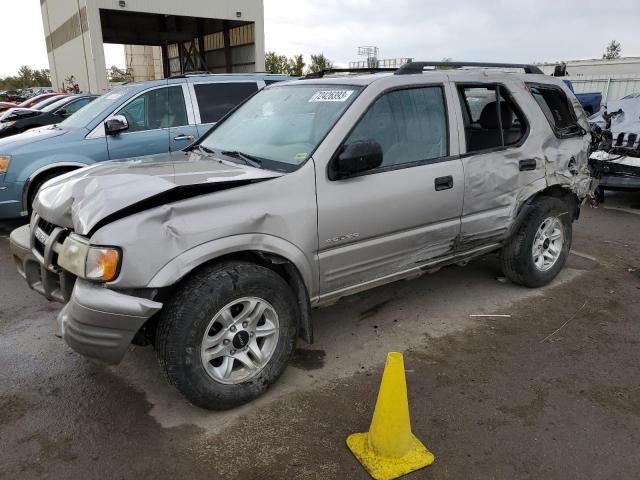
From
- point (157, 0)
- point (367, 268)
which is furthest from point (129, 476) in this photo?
point (157, 0)

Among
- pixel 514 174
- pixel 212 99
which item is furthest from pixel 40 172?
Result: pixel 514 174

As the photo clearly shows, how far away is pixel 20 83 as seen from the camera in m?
74.3

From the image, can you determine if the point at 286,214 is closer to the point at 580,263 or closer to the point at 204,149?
the point at 204,149

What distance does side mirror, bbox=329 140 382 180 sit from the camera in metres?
3.06

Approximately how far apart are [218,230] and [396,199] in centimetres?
128

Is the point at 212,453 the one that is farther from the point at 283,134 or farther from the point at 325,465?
the point at 283,134

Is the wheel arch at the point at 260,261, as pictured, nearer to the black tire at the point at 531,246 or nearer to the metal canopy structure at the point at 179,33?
the black tire at the point at 531,246

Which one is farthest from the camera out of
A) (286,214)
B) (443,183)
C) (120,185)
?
(443,183)

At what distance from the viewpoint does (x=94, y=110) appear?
21.8ft

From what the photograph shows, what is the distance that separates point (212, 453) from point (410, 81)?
2.70m

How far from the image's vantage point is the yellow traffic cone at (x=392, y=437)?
8.04 ft

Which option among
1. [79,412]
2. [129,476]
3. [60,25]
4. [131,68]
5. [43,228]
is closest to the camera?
[129,476]

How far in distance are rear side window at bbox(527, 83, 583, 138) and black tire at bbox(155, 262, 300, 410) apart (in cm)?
294

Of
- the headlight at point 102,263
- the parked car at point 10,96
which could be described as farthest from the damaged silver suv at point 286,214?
the parked car at point 10,96
